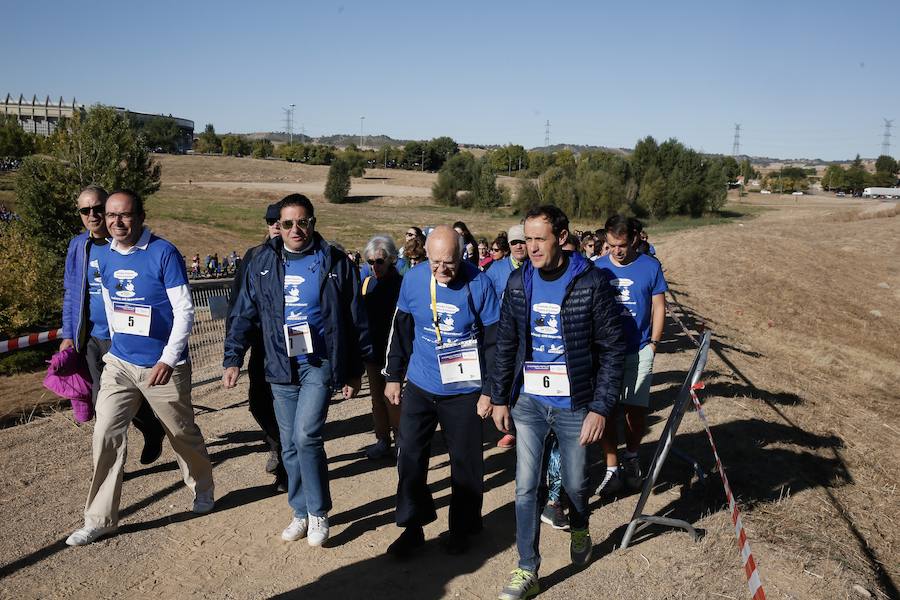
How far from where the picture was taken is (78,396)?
5.27m

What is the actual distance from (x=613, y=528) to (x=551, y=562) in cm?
71

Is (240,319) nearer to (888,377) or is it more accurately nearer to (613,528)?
(613,528)

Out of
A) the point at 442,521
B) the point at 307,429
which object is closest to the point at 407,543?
the point at 442,521

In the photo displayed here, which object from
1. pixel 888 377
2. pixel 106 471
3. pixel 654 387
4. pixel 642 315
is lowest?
pixel 888 377

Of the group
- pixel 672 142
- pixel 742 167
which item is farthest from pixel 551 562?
pixel 742 167

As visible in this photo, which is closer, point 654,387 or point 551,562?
point 551,562

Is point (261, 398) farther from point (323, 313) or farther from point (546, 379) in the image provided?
point (546, 379)

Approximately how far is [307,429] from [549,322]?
170 centimetres

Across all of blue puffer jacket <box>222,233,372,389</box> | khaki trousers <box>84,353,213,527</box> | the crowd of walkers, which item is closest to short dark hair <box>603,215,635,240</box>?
the crowd of walkers

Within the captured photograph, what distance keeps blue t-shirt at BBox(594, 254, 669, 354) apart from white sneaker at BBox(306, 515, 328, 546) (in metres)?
2.68

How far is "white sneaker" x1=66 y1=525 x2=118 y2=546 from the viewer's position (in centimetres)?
450

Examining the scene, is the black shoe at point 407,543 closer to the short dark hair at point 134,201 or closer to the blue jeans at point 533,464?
the blue jeans at point 533,464

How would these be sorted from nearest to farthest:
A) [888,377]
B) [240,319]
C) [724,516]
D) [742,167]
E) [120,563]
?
[120,563]
[240,319]
[724,516]
[888,377]
[742,167]

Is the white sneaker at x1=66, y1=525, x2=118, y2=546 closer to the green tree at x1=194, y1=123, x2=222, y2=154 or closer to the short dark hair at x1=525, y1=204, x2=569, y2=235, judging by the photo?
the short dark hair at x1=525, y1=204, x2=569, y2=235
